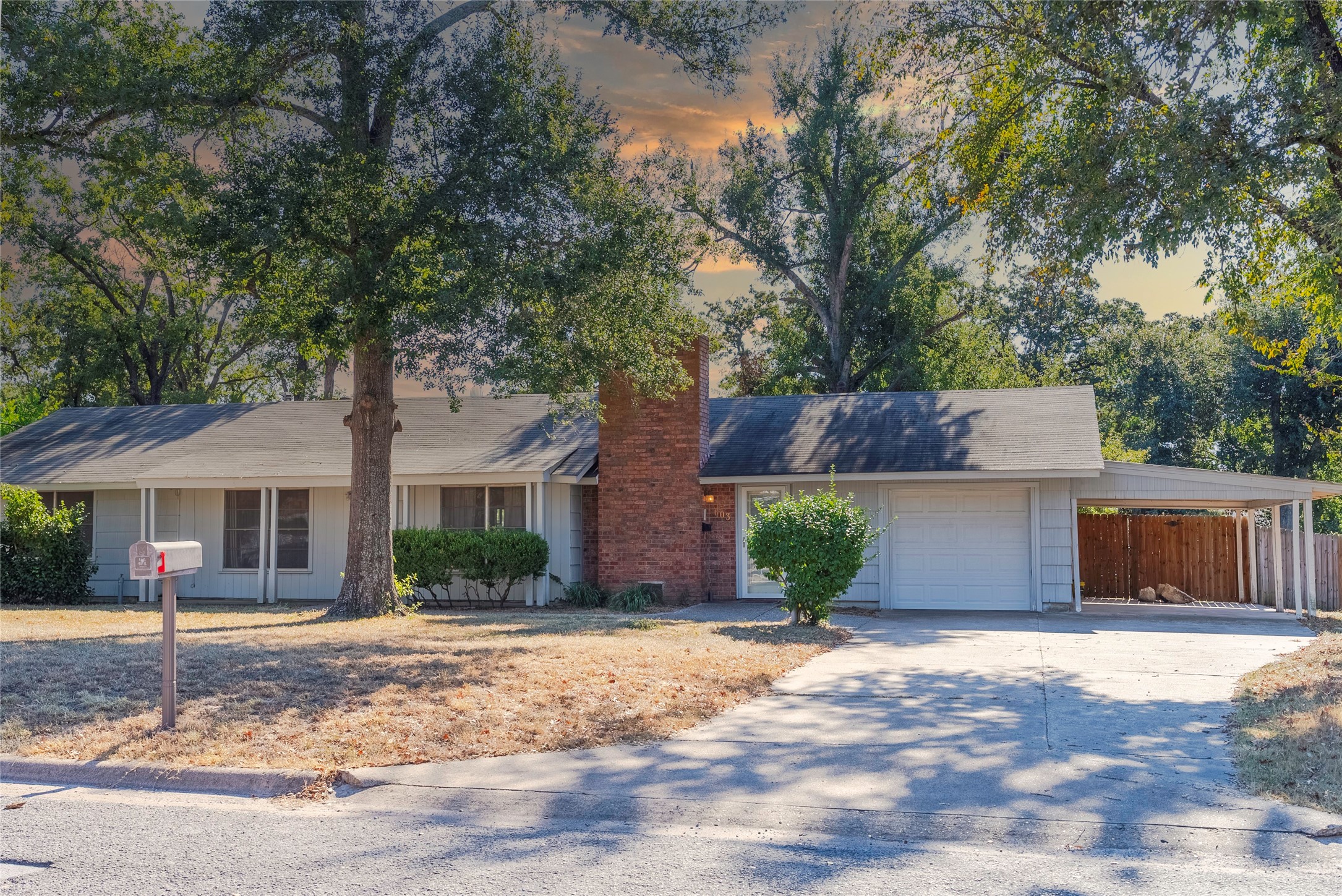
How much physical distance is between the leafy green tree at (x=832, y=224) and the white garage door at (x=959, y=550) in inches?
581

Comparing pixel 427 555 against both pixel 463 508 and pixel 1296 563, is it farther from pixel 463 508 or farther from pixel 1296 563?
pixel 1296 563

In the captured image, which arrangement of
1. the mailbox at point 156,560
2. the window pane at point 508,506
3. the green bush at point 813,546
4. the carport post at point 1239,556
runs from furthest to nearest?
the carport post at point 1239,556 → the window pane at point 508,506 → the green bush at point 813,546 → the mailbox at point 156,560

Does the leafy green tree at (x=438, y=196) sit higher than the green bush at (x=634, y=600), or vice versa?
the leafy green tree at (x=438, y=196)

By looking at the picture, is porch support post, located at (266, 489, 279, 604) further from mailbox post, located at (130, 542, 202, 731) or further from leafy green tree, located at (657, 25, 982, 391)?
leafy green tree, located at (657, 25, 982, 391)

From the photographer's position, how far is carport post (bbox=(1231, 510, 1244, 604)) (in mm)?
20344

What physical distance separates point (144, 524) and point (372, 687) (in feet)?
40.4

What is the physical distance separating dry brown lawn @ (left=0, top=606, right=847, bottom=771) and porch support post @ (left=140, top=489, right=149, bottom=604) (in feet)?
17.6

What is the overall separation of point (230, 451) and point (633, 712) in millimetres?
15132

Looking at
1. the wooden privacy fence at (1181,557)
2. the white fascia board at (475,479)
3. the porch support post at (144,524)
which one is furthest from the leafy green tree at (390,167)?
the wooden privacy fence at (1181,557)

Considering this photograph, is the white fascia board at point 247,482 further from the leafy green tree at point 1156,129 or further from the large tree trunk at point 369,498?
the leafy green tree at point 1156,129

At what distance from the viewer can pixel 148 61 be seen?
13367mm

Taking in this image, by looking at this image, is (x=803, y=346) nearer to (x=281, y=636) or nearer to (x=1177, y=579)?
(x=1177, y=579)

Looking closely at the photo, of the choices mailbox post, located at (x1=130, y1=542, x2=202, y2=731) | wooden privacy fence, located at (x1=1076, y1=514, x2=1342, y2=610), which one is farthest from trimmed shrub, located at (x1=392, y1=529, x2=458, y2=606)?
wooden privacy fence, located at (x1=1076, y1=514, x2=1342, y2=610)

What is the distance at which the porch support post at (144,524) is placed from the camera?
18531 mm
